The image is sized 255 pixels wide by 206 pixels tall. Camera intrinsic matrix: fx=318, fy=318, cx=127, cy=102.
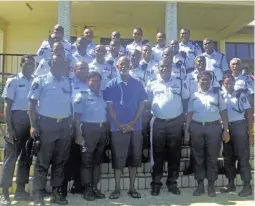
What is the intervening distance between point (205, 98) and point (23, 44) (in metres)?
8.16

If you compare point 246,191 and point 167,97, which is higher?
point 167,97

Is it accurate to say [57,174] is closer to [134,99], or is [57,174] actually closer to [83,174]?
[83,174]

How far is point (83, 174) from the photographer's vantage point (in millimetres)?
4297

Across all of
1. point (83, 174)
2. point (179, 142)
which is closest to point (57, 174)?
point (83, 174)

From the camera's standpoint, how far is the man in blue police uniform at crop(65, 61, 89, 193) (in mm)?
4348

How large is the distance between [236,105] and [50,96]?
2.67 m

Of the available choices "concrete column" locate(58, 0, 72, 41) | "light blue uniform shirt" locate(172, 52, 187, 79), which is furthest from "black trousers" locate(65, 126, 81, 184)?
"concrete column" locate(58, 0, 72, 41)

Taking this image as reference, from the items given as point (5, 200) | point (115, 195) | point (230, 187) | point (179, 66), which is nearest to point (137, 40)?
point (179, 66)

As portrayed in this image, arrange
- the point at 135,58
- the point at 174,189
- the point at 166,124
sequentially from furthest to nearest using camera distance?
1. the point at 135,58
2. the point at 174,189
3. the point at 166,124

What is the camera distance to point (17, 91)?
4.23 m

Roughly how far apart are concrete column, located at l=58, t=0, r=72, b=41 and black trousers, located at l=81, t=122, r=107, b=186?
151 inches

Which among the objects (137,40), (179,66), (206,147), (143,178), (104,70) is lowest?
(143,178)

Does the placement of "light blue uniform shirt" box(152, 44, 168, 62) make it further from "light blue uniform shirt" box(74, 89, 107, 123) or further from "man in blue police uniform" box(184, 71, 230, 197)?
"light blue uniform shirt" box(74, 89, 107, 123)

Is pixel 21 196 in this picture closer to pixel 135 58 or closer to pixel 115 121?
pixel 115 121
